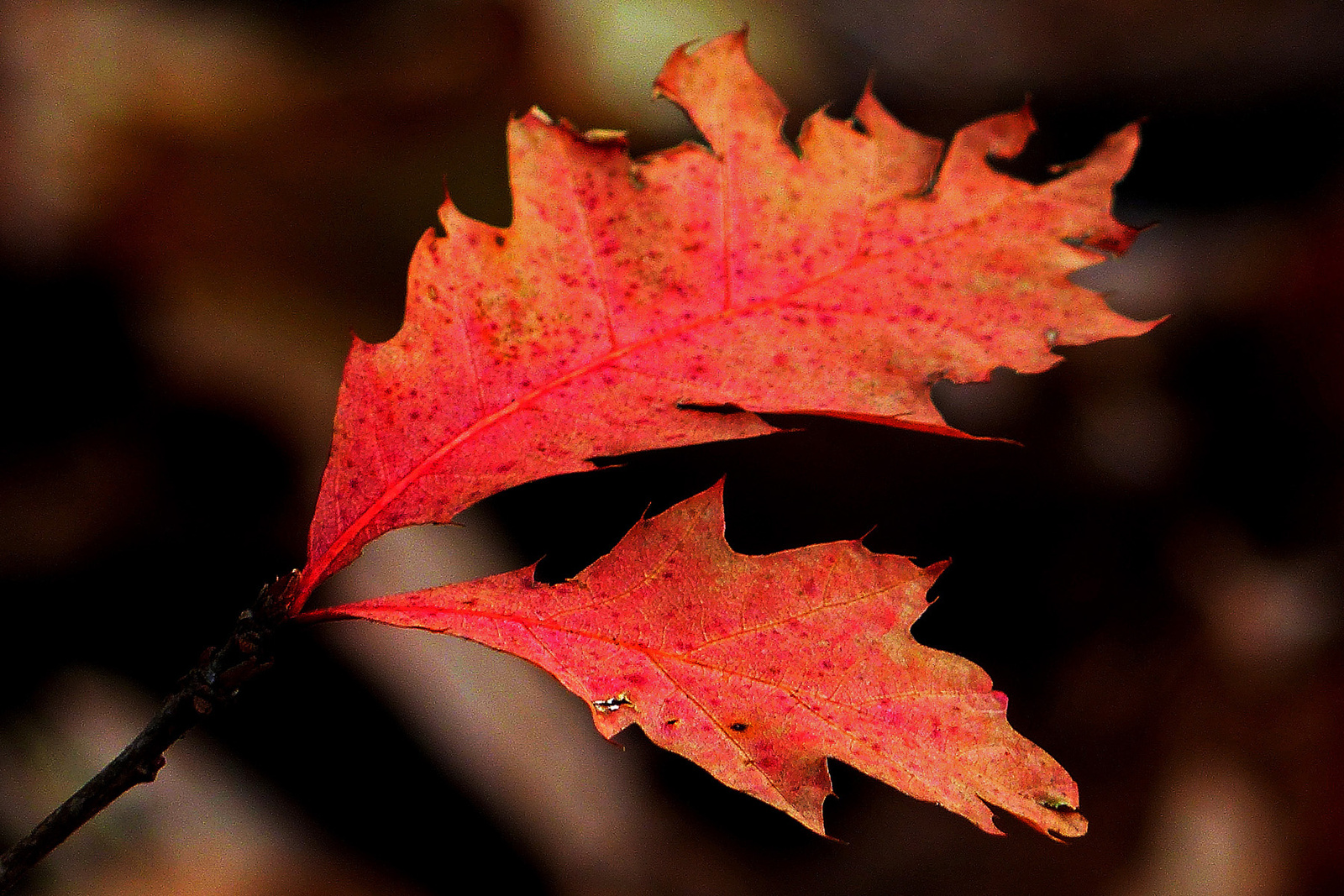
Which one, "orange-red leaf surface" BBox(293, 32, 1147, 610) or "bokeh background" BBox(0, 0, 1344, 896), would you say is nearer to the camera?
"orange-red leaf surface" BBox(293, 32, 1147, 610)

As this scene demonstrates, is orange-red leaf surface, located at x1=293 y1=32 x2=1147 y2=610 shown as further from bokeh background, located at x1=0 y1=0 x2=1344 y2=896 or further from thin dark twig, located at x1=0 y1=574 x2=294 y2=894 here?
bokeh background, located at x1=0 y1=0 x2=1344 y2=896

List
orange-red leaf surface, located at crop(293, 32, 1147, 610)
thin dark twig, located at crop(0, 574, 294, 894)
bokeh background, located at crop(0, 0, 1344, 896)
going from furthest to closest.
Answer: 1. bokeh background, located at crop(0, 0, 1344, 896)
2. orange-red leaf surface, located at crop(293, 32, 1147, 610)
3. thin dark twig, located at crop(0, 574, 294, 894)

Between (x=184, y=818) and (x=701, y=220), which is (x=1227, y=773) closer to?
(x=701, y=220)

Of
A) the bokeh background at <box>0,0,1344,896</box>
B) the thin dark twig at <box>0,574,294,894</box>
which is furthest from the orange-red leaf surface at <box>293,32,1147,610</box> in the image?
the bokeh background at <box>0,0,1344,896</box>

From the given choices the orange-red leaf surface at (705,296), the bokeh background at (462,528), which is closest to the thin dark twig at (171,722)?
the orange-red leaf surface at (705,296)

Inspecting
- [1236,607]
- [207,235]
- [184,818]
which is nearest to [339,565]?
[184,818]

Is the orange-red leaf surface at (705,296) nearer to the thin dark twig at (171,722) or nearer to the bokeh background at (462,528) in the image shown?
the thin dark twig at (171,722)
